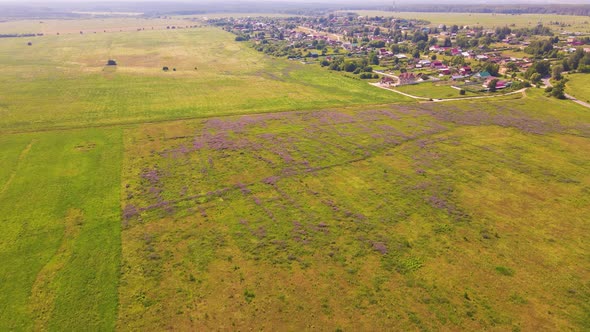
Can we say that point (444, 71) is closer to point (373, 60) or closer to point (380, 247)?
point (373, 60)

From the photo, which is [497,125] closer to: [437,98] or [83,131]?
[437,98]

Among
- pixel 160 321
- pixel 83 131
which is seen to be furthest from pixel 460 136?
pixel 83 131

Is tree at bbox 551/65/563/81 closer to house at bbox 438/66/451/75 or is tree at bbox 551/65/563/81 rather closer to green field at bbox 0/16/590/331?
green field at bbox 0/16/590/331

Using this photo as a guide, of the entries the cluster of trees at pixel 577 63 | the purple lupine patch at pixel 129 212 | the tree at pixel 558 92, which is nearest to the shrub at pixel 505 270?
the purple lupine patch at pixel 129 212

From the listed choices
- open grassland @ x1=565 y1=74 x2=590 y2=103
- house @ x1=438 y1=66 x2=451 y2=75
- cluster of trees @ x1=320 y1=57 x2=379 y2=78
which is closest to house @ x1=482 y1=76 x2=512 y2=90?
open grassland @ x1=565 y1=74 x2=590 y2=103

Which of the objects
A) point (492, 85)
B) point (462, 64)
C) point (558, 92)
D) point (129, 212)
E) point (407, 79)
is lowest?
point (129, 212)

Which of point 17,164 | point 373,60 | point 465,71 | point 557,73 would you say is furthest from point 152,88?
point 557,73

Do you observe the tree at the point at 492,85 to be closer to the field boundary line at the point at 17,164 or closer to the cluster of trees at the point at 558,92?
the cluster of trees at the point at 558,92
